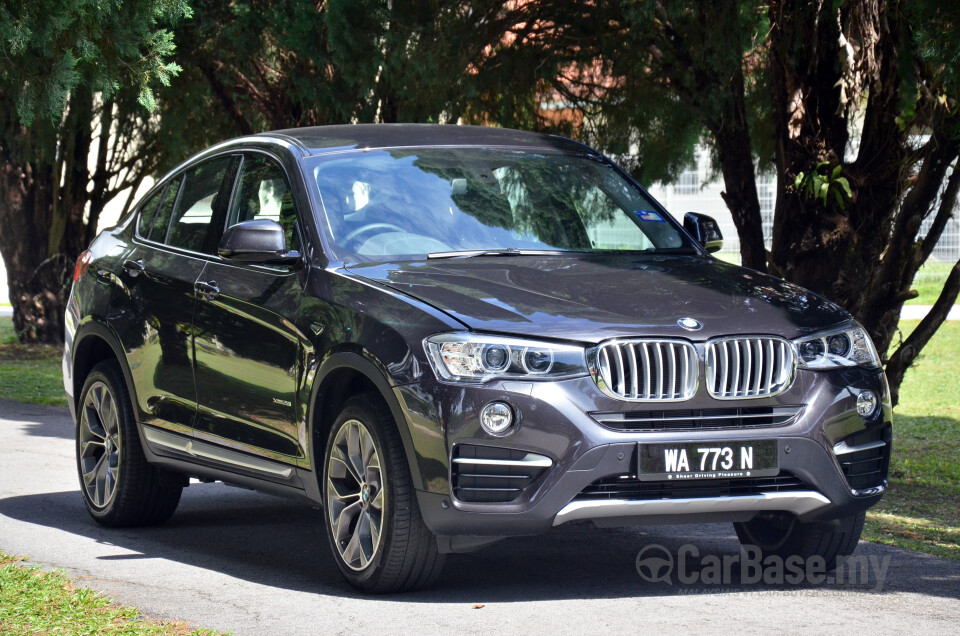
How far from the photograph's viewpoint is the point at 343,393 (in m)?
6.16

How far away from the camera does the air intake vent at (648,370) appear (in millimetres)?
5449

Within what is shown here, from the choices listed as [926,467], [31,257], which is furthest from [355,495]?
[31,257]

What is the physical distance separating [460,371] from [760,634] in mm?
1390

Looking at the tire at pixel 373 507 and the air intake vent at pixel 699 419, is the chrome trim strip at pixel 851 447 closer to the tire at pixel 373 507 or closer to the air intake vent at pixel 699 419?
the air intake vent at pixel 699 419

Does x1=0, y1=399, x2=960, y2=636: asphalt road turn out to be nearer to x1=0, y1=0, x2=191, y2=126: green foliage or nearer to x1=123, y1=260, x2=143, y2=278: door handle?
x1=123, y1=260, x2=143, y2=278: door handle

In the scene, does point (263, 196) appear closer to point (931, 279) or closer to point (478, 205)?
point (478, 205)

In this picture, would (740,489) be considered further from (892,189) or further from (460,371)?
(892,189)

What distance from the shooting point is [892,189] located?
32.5 feet

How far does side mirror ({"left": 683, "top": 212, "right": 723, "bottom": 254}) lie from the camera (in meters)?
7.41

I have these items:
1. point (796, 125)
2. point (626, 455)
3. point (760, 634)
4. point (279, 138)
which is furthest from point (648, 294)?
point (796, 125)

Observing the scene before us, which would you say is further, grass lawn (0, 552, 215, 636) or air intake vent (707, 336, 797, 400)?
air intake vent (707, 336, 797, 400)

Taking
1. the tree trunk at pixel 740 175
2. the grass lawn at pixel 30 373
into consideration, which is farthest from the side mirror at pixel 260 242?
the grass lawn at pixel 30 373

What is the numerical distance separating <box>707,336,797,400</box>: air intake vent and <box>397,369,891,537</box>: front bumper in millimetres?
39

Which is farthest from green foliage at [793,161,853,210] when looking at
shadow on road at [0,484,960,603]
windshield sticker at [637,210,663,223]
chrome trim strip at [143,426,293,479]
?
chrome trim strip at [143,426,293,479]
